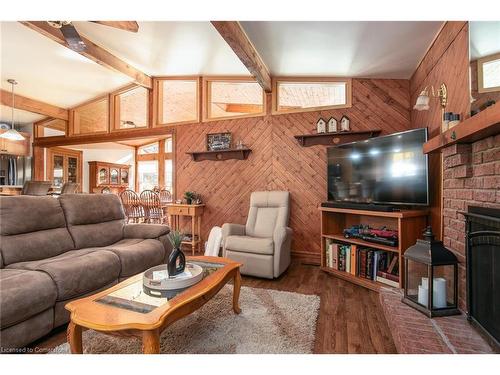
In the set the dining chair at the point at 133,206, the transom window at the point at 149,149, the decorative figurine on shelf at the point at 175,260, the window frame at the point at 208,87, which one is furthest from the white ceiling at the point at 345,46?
the transom window at the point at 149,149

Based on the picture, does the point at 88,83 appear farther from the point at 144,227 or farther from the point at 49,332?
the point at 49,332

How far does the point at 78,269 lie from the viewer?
2.07m

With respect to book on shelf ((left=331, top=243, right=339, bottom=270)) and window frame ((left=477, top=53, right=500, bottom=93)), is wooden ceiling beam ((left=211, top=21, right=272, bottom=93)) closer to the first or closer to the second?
window frame ((left=477, top=53, right=500, bottom=93))

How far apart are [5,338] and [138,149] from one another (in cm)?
799

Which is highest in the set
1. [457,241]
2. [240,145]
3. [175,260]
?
[240,145]

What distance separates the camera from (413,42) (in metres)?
2.78

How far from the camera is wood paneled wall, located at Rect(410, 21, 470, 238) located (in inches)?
81.1

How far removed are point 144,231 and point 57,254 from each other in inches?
35.5

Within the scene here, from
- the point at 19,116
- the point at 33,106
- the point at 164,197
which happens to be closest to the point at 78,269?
the point at 164,197

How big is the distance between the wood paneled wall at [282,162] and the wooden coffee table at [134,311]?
244cm

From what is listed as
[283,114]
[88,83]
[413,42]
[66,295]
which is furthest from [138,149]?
[413,42]

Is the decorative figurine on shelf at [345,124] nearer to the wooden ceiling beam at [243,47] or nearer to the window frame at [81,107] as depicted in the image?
the wooden ceiling beam at [243,47]

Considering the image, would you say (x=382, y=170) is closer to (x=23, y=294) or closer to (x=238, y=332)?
(x=238, y=332)

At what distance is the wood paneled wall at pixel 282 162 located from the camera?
12.0ft
